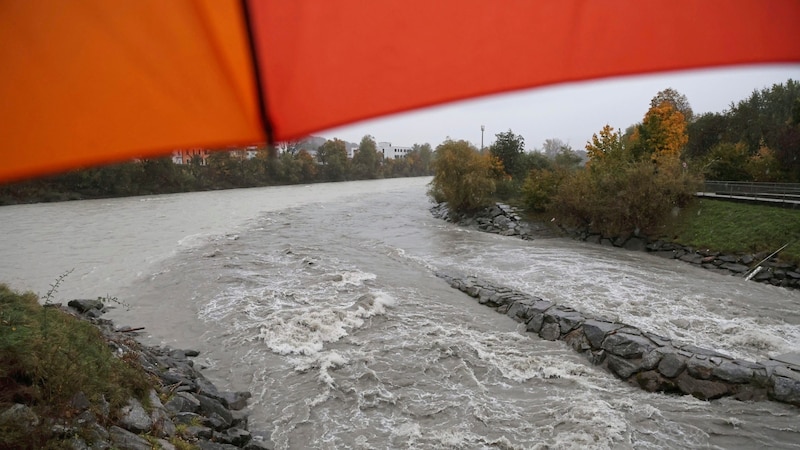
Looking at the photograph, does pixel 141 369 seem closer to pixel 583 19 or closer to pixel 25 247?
pixel 583 19

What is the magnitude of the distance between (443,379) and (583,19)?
22.2 ft

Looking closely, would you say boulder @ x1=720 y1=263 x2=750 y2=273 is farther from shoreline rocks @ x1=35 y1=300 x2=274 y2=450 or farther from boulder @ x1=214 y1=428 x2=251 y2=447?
boulder @ x1=214 y1=428 x2=251 y2=447

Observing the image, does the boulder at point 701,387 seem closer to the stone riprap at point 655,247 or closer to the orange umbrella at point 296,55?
the orange umbrella at point 296,55

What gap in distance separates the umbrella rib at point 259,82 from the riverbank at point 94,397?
3.95 m

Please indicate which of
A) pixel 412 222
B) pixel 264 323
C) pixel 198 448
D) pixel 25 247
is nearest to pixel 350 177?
pixel 412 222

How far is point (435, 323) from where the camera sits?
9.47m

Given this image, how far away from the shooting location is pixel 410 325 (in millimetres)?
9344

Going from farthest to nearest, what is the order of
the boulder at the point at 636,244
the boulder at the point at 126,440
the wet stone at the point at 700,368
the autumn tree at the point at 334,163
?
the autumn tree at the point at 334,163 < the boulder at the point at 636,244 < the wet stone at the point at 700,368 < the boulder at the point at 126,440

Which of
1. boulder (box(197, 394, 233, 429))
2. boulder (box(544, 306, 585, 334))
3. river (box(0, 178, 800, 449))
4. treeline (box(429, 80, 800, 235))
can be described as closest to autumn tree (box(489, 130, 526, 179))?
treeline (box(429, 80, 800, 235))

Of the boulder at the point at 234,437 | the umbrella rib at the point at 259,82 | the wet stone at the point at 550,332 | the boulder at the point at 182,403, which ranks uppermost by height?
the umbrella rib at the point at 259,82

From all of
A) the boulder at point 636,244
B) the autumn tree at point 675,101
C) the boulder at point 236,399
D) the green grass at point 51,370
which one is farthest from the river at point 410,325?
the autumn tree at point 675,101

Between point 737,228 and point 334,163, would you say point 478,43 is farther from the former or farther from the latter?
point 334,163

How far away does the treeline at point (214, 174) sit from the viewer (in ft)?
106

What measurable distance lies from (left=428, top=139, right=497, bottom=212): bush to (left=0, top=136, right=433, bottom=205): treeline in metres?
1.74
